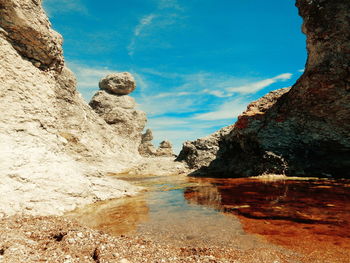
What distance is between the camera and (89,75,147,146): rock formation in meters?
43.3

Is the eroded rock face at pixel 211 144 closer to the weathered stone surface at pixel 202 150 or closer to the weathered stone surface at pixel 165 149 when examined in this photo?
the weathered stone surface at pixel 202 150

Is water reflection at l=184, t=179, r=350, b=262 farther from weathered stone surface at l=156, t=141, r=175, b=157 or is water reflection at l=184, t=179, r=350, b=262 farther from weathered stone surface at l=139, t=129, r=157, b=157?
weathered stone surface at l=139, t=129, r=157, b=157

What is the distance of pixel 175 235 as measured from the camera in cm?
403

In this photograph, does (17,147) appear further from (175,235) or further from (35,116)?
(175,235)

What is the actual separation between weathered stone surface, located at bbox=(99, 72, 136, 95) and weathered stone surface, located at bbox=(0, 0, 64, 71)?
1394 inches

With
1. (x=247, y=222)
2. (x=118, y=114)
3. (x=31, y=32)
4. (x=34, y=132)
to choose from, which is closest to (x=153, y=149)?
(x=118, y=114)

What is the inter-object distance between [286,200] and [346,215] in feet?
5.90

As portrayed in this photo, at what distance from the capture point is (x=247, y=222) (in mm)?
4574

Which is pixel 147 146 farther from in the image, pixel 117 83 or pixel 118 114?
pixel 117 83

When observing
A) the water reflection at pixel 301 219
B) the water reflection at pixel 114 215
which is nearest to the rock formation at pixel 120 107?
the water reflection at pixel 114 215

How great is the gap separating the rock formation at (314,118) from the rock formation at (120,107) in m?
31.3

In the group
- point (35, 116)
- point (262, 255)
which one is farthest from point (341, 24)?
point (35, 116)

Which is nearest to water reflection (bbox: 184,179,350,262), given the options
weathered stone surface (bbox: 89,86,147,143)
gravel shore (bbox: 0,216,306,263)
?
gravel shore (bbox: 0,216,306,263)

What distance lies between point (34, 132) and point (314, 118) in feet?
46.7
